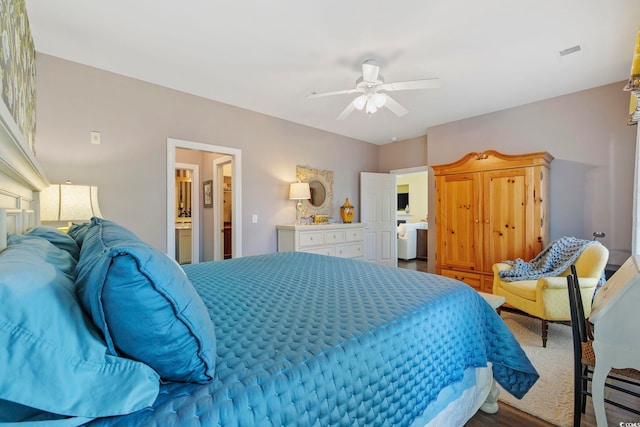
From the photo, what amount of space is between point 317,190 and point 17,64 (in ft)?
11.4

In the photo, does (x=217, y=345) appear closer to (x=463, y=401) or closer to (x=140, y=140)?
(x=463, y=401)

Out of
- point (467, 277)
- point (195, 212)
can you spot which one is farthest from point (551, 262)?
point (195, 212)

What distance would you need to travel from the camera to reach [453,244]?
12.5ft

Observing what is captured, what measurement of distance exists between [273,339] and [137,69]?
300cm

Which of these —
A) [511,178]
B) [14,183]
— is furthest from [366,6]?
[511,178]

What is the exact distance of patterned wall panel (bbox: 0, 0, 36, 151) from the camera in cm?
129

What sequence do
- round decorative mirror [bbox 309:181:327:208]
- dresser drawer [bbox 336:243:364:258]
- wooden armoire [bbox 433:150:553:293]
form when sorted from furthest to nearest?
round decorative mirror [bbox 309:181:327:208]
dresser drawer [bbox 336:243:364:258]
wooden armoire [bbox 433:150:553:293]

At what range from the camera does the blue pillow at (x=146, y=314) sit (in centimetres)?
58

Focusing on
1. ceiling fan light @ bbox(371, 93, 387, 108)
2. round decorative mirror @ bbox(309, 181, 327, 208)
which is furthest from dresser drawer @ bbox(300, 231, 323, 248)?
ceiling fan light @ bbox(371, 93, 387, 108)

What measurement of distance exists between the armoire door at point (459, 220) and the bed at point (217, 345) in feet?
7.76

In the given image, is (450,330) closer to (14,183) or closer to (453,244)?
(14,183)

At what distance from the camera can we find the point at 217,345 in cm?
86

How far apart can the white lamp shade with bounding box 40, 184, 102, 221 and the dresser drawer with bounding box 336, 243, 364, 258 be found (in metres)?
2.97

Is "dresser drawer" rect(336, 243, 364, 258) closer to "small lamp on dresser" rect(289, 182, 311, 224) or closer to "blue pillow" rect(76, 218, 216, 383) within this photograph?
"small lamp on dresser" rect(289, 182, 311, 224)
